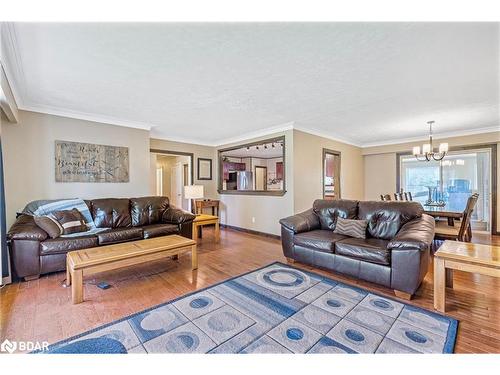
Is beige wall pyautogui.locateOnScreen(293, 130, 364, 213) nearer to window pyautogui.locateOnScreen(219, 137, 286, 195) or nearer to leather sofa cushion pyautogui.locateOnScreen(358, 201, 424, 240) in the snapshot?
window pyautogui.locateOnScreen(219, 137, 286, 195)

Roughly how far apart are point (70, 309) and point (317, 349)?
7.27 ft

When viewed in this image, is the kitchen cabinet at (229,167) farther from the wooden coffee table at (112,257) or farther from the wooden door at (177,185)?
the wooden coffee table at (112,257)

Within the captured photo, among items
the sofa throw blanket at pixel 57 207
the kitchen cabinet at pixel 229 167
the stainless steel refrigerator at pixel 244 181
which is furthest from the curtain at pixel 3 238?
the stainless steel refrigerator at pixel 244 181

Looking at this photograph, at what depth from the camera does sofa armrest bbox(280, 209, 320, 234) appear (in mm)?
3423

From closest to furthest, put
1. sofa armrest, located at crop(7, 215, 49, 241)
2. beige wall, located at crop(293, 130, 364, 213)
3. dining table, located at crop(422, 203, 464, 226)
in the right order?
sofa armrest, located at crop(7, 215, 49, 241)
dining table, located at crop(422, 203, 464, 226)
beige wall, located at crop(293, 130, 364, 213)

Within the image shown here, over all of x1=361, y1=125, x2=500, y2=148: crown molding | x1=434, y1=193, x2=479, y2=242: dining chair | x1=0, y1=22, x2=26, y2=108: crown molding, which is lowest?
x1=434, y1=193, x2=479, y2=242: dining chair

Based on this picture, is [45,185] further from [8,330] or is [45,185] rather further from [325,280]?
[325,280]

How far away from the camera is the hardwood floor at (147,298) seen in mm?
1851

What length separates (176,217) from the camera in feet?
13.7

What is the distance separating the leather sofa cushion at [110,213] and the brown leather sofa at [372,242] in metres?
2.74


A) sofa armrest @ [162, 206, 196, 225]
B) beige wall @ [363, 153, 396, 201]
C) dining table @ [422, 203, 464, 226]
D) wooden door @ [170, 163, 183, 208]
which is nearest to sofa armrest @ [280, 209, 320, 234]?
sofa armrest @ [162, 206, 196, 225]

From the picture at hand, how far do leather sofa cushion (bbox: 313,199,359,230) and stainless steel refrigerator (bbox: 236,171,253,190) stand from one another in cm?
345

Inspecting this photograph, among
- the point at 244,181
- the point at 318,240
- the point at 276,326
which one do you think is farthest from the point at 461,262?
the point at 244,181

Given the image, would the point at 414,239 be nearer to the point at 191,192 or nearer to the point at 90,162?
the point at 191,192
